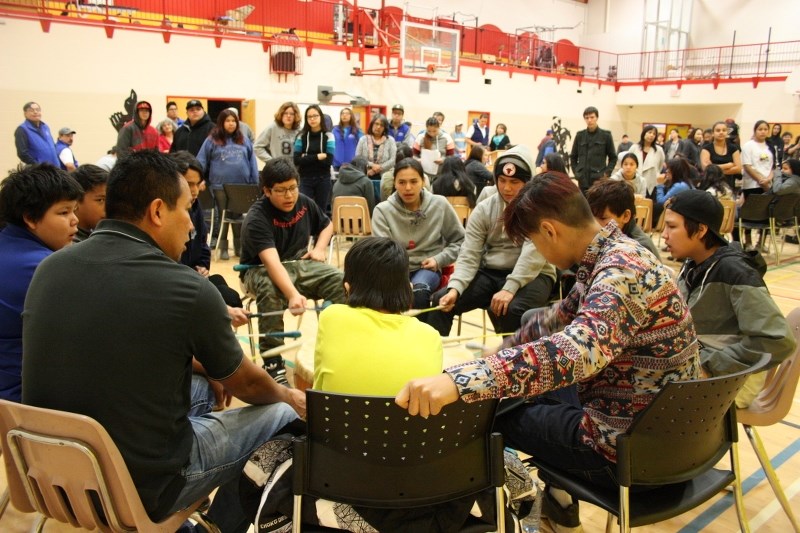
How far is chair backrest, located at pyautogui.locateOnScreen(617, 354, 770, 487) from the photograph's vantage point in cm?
153

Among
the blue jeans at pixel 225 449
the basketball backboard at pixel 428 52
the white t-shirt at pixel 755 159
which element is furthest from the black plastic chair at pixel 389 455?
the basketball backboard at pixel 428 52

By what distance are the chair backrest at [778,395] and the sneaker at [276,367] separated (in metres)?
2.16

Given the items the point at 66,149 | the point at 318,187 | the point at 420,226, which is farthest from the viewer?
the point at 66,149

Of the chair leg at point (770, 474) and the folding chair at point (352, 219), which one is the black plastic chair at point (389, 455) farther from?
the folding chair at point (352, 219)

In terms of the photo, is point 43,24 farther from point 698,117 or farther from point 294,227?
point 698,117

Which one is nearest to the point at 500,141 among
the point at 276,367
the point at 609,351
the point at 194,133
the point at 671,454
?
the point at 194,133

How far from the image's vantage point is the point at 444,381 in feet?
4.43

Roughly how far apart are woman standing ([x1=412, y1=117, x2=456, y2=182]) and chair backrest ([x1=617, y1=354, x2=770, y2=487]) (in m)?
6.36

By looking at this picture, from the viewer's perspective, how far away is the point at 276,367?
341 cm

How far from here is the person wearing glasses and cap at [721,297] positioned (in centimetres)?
207

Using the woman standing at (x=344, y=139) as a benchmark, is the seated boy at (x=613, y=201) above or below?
below

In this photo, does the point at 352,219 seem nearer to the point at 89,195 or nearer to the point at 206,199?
the point at 206,199

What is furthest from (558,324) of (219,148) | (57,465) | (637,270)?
(219,148)

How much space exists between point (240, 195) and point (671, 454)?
17.0 ft
